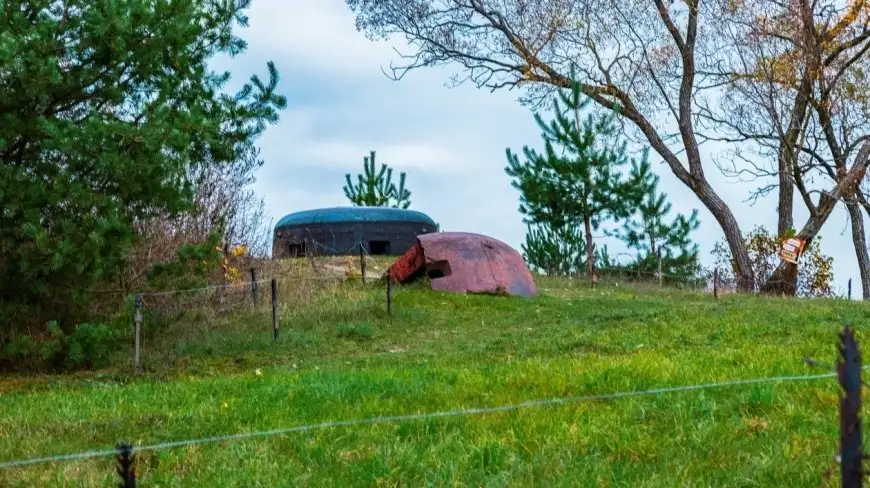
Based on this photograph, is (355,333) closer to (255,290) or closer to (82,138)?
(255,290)

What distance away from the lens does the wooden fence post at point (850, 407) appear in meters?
1.40

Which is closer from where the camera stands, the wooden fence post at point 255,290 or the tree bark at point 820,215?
the wooden fence post at point 255,290

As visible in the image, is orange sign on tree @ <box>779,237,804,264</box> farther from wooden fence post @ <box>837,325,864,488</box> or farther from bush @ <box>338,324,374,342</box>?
wooden fence post @ <box>837,325,864,488</box>

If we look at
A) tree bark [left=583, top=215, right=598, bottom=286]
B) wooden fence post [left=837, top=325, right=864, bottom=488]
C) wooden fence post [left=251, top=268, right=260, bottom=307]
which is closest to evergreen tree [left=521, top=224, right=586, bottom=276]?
tree bark [left=583, top=215, right=598, bottom=286]

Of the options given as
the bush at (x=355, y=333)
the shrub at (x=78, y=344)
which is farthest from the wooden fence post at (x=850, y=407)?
the bush at (x=355, y=333)

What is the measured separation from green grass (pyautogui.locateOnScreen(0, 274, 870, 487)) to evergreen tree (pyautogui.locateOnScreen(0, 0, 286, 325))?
52.1 inches

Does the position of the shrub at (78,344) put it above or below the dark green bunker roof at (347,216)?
below

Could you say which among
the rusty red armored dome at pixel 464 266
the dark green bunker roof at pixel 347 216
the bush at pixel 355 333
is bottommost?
the bush at pixel 355 333

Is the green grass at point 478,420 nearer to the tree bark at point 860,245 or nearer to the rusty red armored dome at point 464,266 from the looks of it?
the rusty red armored dome at point 464,266

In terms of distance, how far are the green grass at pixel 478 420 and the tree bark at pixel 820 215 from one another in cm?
1253

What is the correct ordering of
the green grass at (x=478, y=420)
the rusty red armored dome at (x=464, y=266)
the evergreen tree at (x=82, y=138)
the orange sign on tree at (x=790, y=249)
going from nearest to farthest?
the green grass at (x=478, y=420)
the evergreen tree at (x=82, y=138)
the rusty red armored dome at (x=464, y=266)
the orange sign on tree at (x=790, y=249)

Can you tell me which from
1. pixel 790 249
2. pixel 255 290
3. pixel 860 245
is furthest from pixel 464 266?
pixel 860 245

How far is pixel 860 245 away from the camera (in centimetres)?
2341

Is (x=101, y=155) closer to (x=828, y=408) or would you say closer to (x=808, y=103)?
(x=828, y=408)
